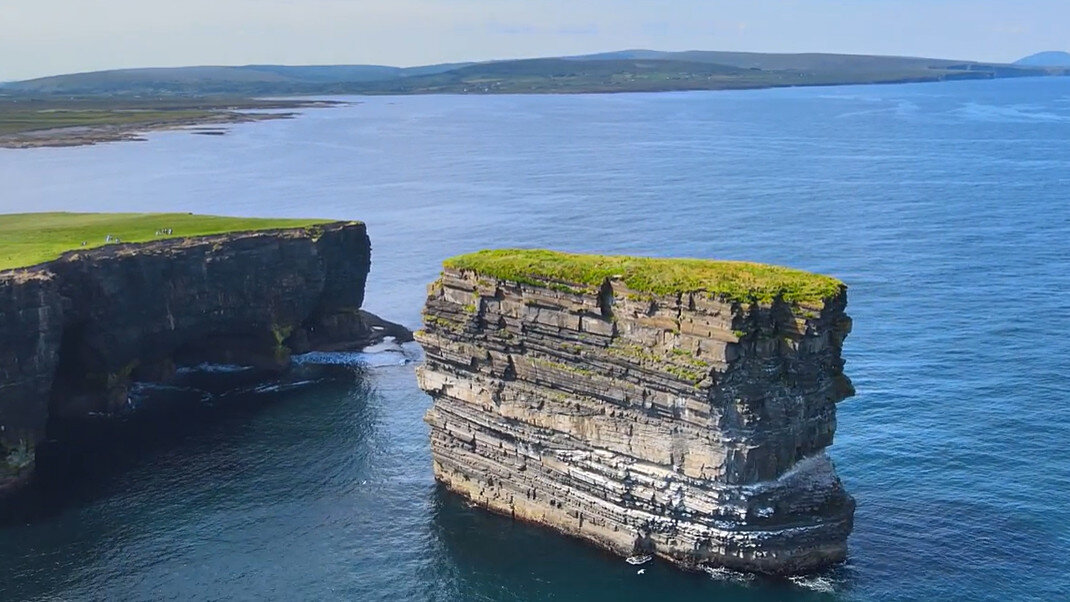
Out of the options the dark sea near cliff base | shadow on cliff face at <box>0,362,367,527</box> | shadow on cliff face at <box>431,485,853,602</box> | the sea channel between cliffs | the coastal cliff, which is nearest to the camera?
the sea channel between cliffs

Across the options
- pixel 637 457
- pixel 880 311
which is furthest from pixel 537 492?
pixel 880 311

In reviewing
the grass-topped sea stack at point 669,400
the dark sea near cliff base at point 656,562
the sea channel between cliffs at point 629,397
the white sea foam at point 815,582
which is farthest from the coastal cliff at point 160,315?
the white sea foam at point 815,582

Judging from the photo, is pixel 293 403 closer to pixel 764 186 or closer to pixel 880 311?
pixel 880 311

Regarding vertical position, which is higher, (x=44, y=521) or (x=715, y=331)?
(x=715, y=331)

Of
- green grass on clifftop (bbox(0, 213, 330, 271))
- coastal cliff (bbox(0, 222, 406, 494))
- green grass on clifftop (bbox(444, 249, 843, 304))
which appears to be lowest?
coastal cliff (bbox(0, 222, 406, 494))

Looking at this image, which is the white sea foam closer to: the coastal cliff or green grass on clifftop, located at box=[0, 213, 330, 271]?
the coastal cliff

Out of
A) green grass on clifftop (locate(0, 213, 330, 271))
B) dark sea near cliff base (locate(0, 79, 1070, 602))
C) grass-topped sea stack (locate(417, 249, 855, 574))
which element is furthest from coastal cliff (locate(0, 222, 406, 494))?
grass-topped sea stack (locate(417, 249, 855, 574))

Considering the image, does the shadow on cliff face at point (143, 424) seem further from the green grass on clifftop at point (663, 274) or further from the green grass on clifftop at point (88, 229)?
the green grass on clifftop at point (663, 274)
